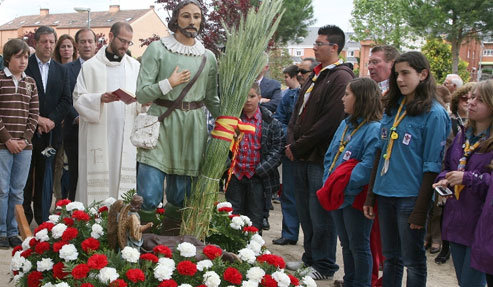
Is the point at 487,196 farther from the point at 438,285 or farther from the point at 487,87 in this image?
the point at 438,285

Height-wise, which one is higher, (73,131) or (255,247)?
(73,131)

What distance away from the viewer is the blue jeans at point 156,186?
430cm

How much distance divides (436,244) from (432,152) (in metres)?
3.52

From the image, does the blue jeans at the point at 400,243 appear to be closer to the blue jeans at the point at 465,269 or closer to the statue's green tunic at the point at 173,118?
the blue jeans at the point at 465,269

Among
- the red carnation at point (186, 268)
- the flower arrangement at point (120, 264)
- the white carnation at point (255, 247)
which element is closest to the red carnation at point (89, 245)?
the flower arrangement at point (120, 264)

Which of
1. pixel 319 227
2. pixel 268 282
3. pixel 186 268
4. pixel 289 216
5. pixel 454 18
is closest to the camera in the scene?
pixel 186 268

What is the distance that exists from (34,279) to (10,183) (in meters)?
2.71

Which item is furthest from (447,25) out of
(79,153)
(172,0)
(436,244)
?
(79,153)

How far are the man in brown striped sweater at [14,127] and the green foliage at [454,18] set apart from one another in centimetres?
2650

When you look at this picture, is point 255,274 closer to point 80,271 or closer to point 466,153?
point 80,271

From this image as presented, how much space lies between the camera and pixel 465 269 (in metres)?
3.69

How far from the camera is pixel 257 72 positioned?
4.50m

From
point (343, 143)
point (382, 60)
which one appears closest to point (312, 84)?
point (382, 60)

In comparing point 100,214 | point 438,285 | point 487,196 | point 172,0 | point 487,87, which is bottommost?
point 438,285
